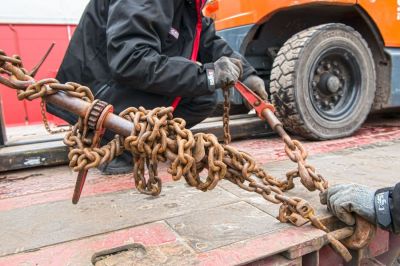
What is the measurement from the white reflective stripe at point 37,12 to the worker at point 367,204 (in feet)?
25.8

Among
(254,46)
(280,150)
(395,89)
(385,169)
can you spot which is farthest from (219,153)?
(395,89)

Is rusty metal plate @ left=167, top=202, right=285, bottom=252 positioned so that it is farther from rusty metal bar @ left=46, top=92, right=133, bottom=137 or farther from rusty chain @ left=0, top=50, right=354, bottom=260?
rusty metal bar @ left=46, top=92, right=133, bottom=137

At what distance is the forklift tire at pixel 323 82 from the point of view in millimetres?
2791

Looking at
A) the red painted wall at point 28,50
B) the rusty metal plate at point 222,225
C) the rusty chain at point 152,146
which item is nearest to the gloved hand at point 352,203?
the rusty chain at point 152,146

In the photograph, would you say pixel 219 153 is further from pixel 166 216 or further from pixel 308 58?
pixel 308 58

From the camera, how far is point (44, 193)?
187 centimetres

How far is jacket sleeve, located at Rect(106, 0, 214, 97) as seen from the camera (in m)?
1.75

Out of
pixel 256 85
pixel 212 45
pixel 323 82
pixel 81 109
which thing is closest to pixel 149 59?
pixel 81 109

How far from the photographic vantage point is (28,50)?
6953 millimetres

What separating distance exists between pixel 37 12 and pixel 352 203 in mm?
8295

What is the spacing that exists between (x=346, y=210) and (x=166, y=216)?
0.69 m

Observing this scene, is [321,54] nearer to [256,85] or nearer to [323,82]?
[323,82]

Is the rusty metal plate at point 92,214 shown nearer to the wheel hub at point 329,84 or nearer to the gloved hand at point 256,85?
the gloved hand at point 256,85

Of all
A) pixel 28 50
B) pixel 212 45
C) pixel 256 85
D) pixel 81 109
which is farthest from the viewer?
pixel 28 50
